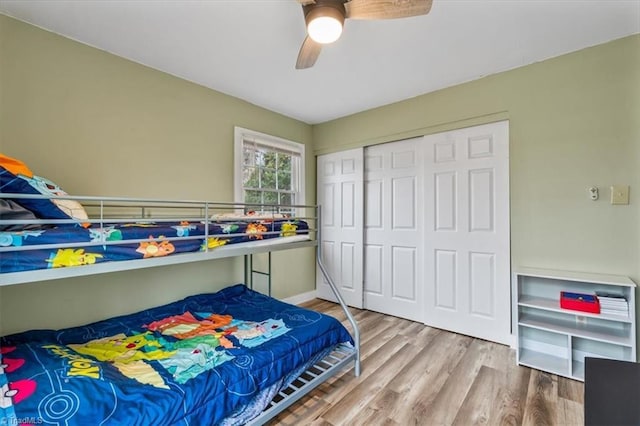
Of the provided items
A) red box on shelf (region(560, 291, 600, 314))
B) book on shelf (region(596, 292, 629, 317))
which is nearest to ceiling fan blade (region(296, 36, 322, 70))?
red box on shelf (region(560, 291, 600, 314))

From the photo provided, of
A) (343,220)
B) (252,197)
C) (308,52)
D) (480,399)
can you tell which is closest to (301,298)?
(343,220)

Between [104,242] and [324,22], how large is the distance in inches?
59.8

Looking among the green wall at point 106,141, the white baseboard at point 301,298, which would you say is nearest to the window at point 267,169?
the green wall at point 106,141

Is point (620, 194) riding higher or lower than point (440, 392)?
higher

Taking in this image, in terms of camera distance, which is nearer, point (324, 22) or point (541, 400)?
point (324, 22)

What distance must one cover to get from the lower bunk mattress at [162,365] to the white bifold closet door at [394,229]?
4.36 ft

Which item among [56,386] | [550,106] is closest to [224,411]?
[56,386]

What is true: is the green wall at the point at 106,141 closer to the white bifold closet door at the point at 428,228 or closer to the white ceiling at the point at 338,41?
the white ceiling at the point at 338,41

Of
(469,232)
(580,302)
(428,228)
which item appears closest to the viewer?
(580,302)

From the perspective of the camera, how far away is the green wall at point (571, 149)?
207 centimetres

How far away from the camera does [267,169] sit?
11.4 feet

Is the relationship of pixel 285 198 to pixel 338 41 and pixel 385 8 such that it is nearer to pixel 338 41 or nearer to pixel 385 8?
pixel 338 41

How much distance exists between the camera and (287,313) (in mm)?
2232

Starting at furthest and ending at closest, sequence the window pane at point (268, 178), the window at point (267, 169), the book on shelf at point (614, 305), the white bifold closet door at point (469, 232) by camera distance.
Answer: the window pane at point (268, 178), the window at point (267, 169), the white bifold closet door at point (469, 232), the book on shelf at point (614, 305)
